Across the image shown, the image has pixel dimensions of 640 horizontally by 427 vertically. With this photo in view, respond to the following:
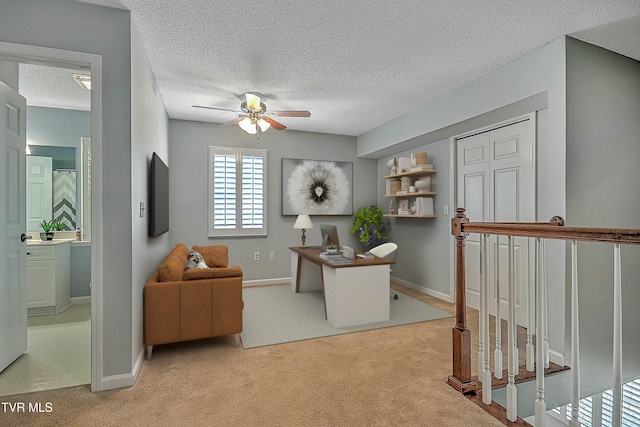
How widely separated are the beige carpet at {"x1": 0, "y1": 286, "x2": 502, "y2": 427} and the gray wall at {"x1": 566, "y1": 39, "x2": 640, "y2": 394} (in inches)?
48.7

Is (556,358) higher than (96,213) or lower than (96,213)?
lower

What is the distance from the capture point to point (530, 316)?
6.27 feet

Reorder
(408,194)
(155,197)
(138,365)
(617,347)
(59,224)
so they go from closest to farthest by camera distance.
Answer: (617,347) → (138,365) → (155,197) → (59,224) → (408,194)

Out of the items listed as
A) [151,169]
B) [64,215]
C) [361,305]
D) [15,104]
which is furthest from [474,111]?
[64,215]

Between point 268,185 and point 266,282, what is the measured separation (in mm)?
1623

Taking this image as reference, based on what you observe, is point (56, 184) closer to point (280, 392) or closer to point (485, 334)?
point (280, 392)

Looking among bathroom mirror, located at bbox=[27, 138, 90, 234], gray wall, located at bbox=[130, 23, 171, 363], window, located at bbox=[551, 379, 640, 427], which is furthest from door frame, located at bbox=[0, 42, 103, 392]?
window, located at bbox=[551, 379, 640, 427]

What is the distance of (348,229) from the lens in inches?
231

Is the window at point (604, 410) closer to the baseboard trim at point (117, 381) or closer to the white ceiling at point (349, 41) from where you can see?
the white ceiling at point (349, 41)

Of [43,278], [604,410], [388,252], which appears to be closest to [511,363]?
[604,410]

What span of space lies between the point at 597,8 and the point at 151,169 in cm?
375

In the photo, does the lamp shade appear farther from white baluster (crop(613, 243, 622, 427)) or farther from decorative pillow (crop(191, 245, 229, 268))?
white baluster (crop(613, 243, 622, 427))

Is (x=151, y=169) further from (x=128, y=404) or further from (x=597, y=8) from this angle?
(x=597, y=8)

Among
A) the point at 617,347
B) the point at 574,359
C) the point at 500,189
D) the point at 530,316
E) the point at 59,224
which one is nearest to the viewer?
the point at 617,347
